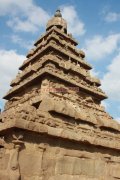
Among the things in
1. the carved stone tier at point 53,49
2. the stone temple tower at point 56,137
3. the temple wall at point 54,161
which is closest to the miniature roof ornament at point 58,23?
the carved stone tier at point 53,49

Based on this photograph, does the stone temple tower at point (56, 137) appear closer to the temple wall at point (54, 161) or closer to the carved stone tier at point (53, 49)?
the temple wall at point (54, 161)

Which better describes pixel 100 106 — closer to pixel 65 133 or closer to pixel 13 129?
pixel 65 133

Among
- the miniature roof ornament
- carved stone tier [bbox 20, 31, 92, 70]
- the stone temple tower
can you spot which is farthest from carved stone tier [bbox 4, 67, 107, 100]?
the miniature roof ornament

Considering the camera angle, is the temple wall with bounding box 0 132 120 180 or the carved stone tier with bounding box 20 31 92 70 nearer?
the temple wall with bounding box 0 132 120 180

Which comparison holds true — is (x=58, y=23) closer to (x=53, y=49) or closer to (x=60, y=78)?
(x=53, y=49)

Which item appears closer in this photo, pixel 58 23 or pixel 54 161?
pixel 54 161

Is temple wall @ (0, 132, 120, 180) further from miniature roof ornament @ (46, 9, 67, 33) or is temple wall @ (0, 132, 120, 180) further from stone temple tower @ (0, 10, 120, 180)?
miniature roof ornament @ (46, 9, 67, 33)

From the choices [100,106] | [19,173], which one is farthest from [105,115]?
[19,173]

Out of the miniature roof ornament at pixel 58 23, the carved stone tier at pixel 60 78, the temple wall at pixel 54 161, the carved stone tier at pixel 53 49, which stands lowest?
the temple wall at pixel 54 161

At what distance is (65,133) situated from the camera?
8789 mm

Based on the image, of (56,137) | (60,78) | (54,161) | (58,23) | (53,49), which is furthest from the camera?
(58,23)

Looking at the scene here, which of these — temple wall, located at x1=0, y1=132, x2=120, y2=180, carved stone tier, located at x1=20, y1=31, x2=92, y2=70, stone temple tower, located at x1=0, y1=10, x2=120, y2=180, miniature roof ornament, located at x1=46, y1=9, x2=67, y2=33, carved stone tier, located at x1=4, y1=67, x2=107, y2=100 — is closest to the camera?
temple wall, located at x1=0, y1=132, x2=120, y2=180

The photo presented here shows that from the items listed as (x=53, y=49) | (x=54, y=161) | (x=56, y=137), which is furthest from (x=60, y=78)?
(x=54, y=161)

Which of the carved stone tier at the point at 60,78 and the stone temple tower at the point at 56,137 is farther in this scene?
the carved stone tier at the point at 60,78
